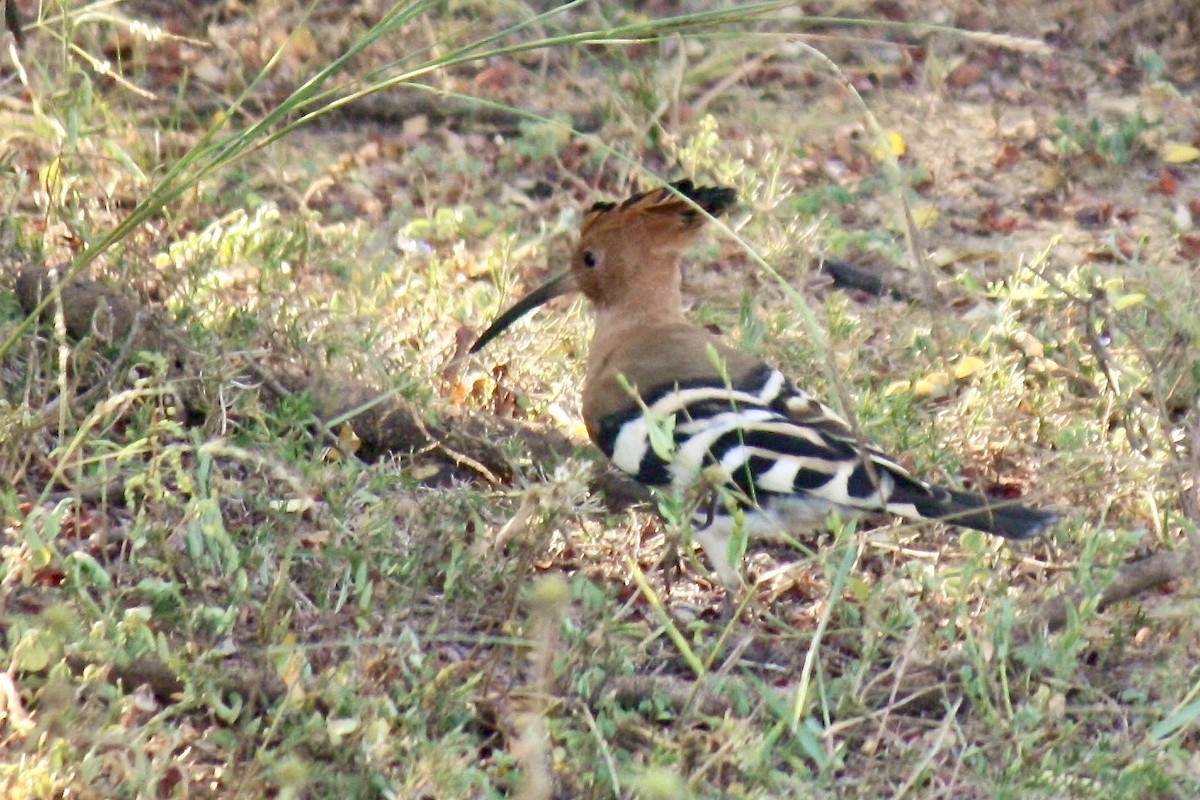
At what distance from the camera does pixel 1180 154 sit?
5145 mm

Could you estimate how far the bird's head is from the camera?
3863mm

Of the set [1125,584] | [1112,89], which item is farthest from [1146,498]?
[1112,89]

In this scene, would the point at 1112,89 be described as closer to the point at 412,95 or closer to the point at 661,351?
the point at 412,95

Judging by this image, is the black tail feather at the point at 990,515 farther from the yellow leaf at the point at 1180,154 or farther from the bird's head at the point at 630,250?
the yellow leaf at the point at 1180,154

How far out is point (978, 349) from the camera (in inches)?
158

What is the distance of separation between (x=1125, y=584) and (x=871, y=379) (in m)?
1.12

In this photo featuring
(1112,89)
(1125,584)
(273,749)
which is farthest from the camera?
(1112,89)

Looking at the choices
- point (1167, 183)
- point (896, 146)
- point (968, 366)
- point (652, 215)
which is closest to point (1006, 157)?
point (896, 146)

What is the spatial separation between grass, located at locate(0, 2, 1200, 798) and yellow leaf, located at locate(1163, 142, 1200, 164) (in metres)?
0.04

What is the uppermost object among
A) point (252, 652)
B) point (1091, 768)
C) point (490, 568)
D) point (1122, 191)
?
point (252, 652)

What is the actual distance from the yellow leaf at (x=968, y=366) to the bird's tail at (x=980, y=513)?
2.96ft

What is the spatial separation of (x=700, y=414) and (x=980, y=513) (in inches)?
22.8

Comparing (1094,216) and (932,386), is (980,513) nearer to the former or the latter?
(932,386)

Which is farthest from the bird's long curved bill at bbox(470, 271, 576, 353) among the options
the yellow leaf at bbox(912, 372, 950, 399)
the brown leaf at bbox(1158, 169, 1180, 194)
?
the brown leaf at bbox(1158, 169, 1180, 194)
